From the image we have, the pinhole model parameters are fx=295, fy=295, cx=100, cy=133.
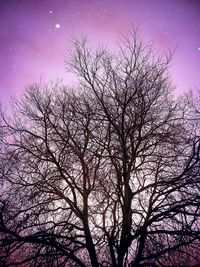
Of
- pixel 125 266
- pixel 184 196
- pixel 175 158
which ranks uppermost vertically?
pixel 175 158

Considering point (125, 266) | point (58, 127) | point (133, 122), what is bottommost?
point (125, 266)

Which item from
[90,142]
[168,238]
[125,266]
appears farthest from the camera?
[90,142]

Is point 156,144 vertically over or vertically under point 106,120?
under

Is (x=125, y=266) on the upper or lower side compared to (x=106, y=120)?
lower

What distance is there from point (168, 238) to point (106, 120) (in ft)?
14.0

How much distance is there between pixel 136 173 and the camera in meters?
9.88

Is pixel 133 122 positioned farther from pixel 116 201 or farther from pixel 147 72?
pixel 116 201

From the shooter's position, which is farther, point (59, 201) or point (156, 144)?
point (59, 201)

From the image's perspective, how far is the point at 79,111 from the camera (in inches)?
393

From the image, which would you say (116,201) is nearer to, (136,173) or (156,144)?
(136,173)

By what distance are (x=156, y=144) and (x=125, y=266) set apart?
3.82 meters

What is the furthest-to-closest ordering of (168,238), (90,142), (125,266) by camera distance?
1. (90,142)
2. (168,238)
3. (125,266)

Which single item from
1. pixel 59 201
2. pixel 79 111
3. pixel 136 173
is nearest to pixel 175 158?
pixel 136 173

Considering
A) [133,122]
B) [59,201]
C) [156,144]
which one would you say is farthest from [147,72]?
[59,201]
